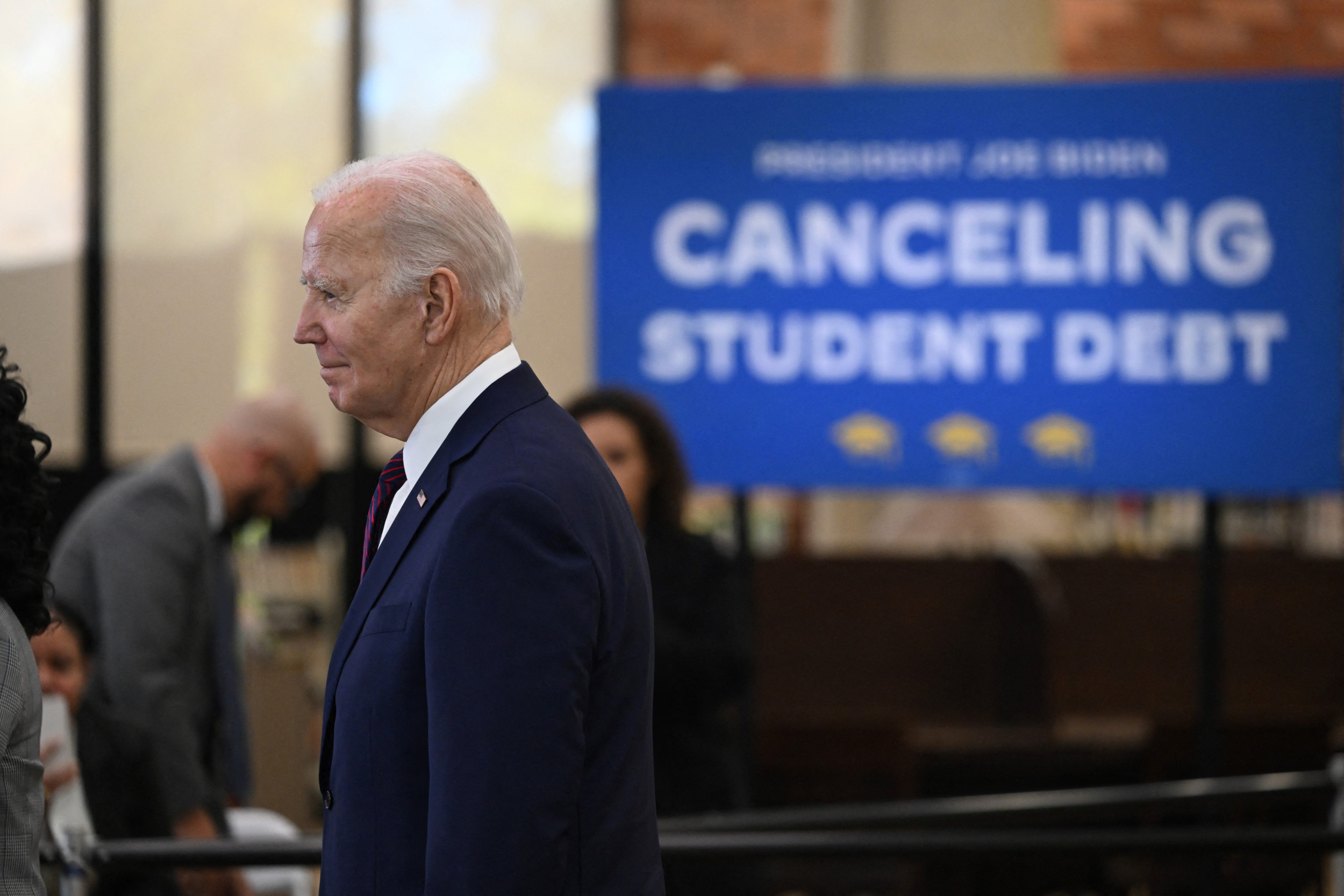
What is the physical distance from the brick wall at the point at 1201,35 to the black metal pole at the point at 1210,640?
3.86m

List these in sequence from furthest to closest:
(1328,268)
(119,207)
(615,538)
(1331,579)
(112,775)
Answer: (119,207), (1331,579), (1328,268), (112,775), (615,538)

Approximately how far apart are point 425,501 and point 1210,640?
3156 millimetres

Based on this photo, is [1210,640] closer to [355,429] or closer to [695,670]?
[695,670]

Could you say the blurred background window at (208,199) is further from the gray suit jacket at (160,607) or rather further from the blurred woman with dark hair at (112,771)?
the blurred woman with dark hair at (112,771)

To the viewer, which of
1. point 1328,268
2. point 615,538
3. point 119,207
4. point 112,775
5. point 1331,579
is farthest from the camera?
point 119,207

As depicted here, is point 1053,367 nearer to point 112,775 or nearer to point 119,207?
point 112,775

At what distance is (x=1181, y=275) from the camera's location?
12.5 feet

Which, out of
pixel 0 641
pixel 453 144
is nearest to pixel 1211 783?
pixel 0 641

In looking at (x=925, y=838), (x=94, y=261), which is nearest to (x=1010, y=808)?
(x=925, y=838)

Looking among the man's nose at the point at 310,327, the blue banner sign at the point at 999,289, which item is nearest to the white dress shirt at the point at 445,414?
the man's nose at the point at 310,327

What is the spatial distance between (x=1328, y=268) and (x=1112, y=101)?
0.70 metres

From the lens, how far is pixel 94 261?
6336mm

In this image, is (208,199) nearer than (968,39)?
No

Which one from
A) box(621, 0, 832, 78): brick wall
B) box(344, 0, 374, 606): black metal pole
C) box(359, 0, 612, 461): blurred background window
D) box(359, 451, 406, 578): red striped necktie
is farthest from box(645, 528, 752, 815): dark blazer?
box(621, 0, 832, 78): brick wall
